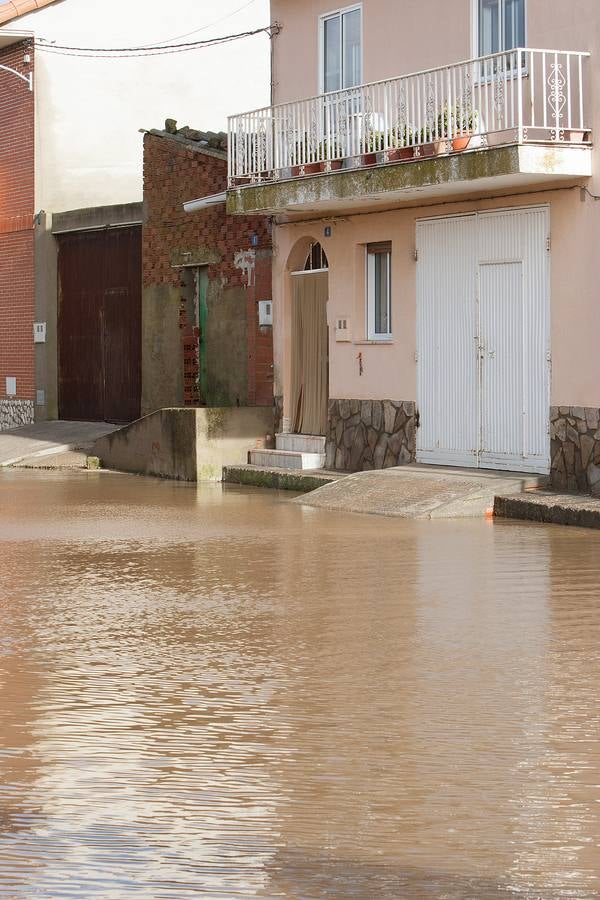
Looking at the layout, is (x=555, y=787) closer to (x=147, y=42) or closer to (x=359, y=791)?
(x=359, y=791)

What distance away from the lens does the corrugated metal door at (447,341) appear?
716 inches

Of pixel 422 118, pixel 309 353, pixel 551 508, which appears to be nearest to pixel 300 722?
pixel 551 508

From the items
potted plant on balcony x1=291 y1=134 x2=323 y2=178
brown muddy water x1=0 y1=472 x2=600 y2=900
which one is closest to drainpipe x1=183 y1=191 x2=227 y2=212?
potted plant on balcony x1=291 y1=134 x2=323 y2=178

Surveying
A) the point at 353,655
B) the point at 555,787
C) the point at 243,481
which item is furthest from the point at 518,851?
the point at 243,481

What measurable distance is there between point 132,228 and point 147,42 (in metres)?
4.38

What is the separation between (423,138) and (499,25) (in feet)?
4.75

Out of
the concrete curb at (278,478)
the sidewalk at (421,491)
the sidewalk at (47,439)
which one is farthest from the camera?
the sidewalk at (47,439)

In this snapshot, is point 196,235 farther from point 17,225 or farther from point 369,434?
point 17,225

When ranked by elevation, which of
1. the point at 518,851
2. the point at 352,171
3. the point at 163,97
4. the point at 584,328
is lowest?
the point at 518,851

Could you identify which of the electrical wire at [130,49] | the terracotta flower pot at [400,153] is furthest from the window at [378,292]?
the electrical wire at [130,49]

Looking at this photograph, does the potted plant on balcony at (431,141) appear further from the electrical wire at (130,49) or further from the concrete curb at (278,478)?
the electrical wire at (130,49)

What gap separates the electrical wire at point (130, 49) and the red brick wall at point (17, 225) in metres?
0.48

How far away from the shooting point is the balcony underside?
1609 cm

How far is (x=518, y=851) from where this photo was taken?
5043 mm
